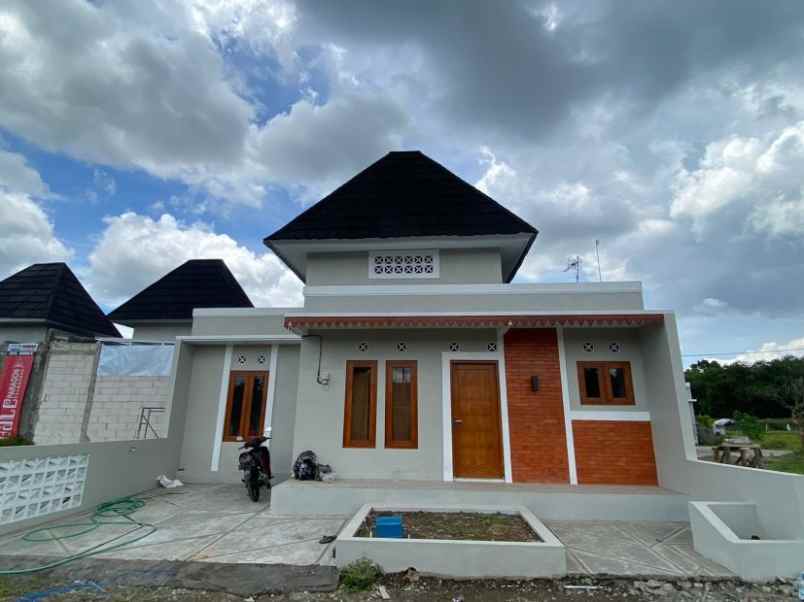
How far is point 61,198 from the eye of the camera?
12.1m

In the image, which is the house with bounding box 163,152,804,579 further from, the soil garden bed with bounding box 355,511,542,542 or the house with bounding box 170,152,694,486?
the soil garden bed with bounding box 355,511,542,542

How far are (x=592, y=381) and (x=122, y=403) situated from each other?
11227 millimetres

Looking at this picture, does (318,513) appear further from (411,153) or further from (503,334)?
(411,153)

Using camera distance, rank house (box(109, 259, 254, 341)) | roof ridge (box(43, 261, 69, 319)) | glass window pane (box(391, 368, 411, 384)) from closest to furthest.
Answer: glass window pane (box(391, 368, 411, 384)) < roof ridge (box(43, 261, 69, 319)) < house (box(109, 259, 254, 341))

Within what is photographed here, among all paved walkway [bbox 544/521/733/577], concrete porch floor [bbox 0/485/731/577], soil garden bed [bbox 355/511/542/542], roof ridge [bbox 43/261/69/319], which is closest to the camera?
paved walkway [bbox 544/521/733/577]

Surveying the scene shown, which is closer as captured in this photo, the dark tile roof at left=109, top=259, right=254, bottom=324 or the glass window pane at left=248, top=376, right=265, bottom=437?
the glass window pane at left=248, top=376, right=265, bottom=437

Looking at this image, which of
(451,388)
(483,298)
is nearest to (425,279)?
(483,298)

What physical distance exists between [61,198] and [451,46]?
44.1 ft

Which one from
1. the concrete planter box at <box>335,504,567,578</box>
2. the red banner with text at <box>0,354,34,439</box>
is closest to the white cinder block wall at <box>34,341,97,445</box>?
the red banner with text at <box>0,354,34,439</box>

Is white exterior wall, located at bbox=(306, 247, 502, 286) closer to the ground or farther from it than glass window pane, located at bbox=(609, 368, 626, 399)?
farther from it

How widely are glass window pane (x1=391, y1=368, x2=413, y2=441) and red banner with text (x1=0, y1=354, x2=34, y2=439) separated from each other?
9754mm

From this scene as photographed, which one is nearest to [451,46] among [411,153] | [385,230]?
[411,153]

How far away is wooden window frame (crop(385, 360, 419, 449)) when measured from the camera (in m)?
7.41

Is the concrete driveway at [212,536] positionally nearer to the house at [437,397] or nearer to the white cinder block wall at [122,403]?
the house at [437,397]
